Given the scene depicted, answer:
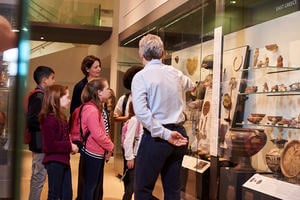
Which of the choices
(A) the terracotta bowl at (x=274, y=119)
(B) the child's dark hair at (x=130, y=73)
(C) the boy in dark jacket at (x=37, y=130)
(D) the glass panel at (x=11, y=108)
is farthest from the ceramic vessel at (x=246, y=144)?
(D) the glass panel at (x=11, y=108)

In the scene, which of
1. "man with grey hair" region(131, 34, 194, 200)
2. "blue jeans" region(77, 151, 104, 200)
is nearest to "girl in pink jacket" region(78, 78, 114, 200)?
"blue jeans" region(77, 151, 104, 200)

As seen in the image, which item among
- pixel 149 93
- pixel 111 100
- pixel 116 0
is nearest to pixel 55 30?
pixel 116 0

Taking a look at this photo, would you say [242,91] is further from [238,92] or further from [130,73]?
[130,73]

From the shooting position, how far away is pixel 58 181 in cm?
331

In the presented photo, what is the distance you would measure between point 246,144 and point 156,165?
1.63 metres

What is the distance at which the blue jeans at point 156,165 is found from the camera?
2.52m

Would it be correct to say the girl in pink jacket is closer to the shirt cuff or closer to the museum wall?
the shirt cuff

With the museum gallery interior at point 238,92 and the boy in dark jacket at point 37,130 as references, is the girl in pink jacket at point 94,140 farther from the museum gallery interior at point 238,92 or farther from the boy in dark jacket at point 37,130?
the museum gallery interior at point 238,92

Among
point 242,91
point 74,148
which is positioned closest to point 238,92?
point 242,91

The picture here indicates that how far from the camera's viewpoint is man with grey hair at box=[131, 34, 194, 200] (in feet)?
8.26

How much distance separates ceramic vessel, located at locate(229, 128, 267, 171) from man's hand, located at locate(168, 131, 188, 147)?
1513 mm

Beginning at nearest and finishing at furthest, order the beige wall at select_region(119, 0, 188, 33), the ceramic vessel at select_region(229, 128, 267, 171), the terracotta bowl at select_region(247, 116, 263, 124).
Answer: the ceramic vessel at select_region(229, 128, 267, 171) → the terracotta bowl at select_region(247, 116, 263, 124) → the beige wall at select_region(119, 0, 188, 33)

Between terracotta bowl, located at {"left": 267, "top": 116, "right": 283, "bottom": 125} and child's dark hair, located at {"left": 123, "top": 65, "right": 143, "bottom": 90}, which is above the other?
child's dark hair, located at {"left": 123, "top": 65, "right": 143, "bottom": 90}

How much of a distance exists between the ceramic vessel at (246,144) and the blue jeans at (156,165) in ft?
4.68
